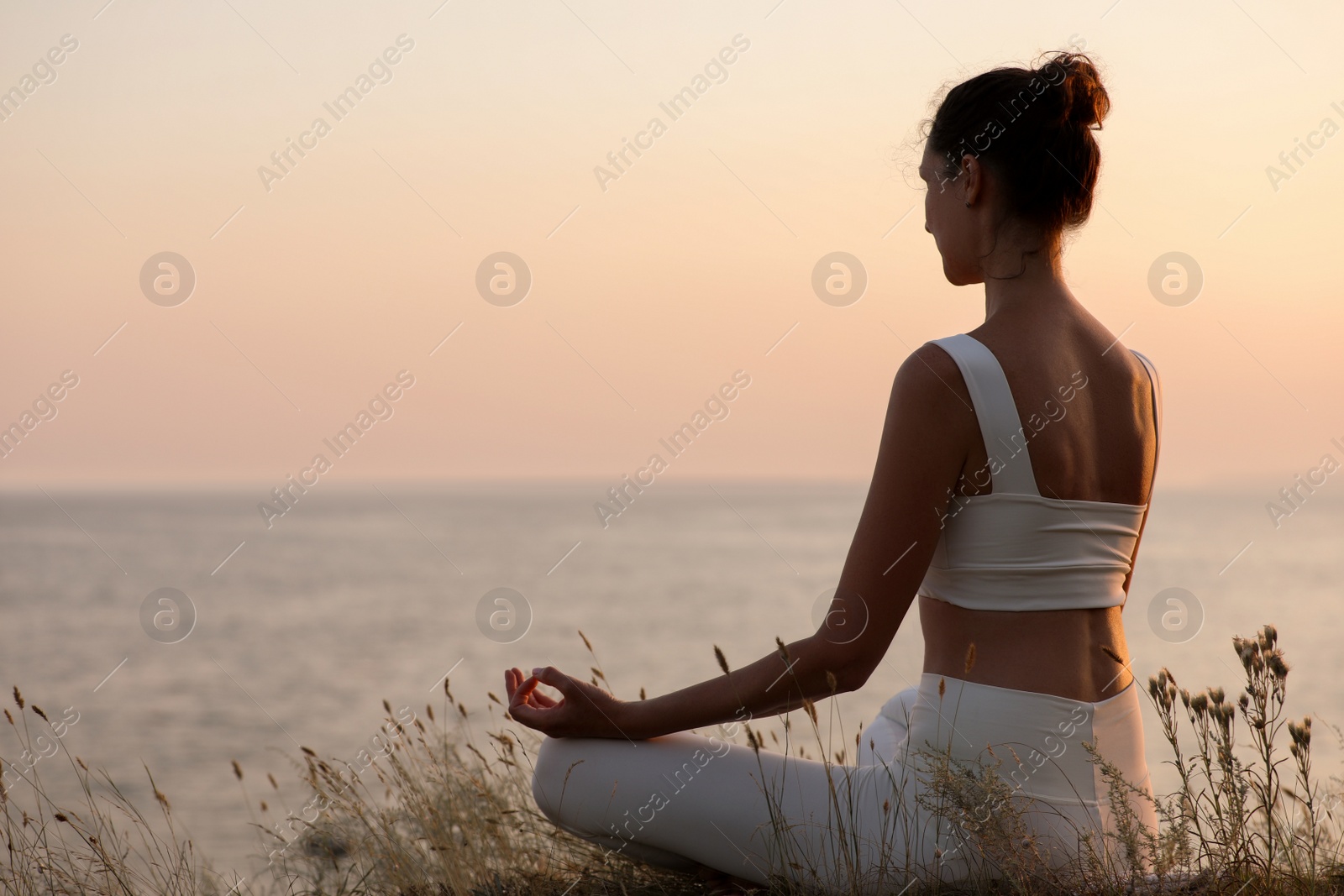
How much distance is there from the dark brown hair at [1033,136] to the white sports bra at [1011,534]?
411 mm

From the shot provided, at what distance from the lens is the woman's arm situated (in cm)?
230

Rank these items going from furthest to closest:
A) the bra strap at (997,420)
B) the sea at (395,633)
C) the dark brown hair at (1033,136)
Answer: the sea at (395,633), the dark brown hair at (1033,136), the bra strap at (997,420)

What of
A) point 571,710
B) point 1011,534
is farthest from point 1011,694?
point 571,710

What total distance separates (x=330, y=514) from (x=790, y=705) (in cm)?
15986

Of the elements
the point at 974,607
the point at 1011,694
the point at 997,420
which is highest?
the point at 997,420

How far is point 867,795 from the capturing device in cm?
248

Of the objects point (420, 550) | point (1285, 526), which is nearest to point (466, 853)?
point (420, 550)

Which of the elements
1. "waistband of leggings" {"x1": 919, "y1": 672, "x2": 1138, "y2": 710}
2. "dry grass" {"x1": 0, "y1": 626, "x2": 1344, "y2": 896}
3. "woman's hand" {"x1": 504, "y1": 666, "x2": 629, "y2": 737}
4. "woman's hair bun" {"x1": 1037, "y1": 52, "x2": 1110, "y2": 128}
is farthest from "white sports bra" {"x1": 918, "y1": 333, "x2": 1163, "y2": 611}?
"woman's hand" {"x1": 504, "y1": 666, "x2": 629, "y2": 737}

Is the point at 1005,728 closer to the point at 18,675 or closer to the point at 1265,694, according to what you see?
the point at 1265,694

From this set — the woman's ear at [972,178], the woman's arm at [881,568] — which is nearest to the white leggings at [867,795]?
the woman's arm at [881,568]

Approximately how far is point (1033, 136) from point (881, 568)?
1.02 m

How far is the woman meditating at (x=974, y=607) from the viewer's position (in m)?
2.31

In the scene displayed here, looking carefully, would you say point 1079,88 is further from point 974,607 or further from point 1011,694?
point 1011,694

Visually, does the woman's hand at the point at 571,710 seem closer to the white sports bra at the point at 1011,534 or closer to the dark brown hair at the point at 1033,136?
the white sports bra at the point at 1011,534
